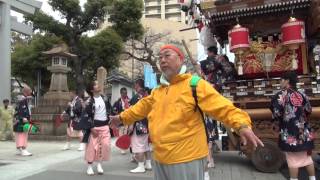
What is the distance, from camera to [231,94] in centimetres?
879

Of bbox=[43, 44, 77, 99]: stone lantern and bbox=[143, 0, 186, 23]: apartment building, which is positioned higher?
bbox=[143, 0, 186, 23]: apartment building

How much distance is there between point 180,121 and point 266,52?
5.89 meters

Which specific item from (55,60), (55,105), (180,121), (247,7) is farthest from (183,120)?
(55,60)

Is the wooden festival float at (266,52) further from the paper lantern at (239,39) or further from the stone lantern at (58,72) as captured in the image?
the stone lantern at (58,72)

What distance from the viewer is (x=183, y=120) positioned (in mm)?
3721

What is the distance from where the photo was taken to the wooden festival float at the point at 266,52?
813 cm

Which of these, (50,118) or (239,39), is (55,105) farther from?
(239,39)

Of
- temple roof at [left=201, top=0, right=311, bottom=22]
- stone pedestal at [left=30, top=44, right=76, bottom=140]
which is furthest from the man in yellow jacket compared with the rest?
stone pedestal at [left=30, top=44, right=76, bottom=140]

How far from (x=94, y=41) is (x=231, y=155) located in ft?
52.2

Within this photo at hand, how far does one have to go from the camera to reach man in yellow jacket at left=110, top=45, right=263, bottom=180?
366 cm

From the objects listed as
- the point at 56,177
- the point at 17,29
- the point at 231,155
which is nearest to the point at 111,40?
the point at 17,29

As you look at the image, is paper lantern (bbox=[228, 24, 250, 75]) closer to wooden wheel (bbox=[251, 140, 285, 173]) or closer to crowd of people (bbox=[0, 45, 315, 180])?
wooden wheel (bbox=[251, 140, 285, 173])

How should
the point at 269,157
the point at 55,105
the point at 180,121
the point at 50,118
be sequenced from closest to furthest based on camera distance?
1. the point at 180,121
2. the point at 269,157
3. the point at 50,118
4. the point at 55,105

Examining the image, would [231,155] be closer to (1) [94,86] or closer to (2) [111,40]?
(1) [94,86]
